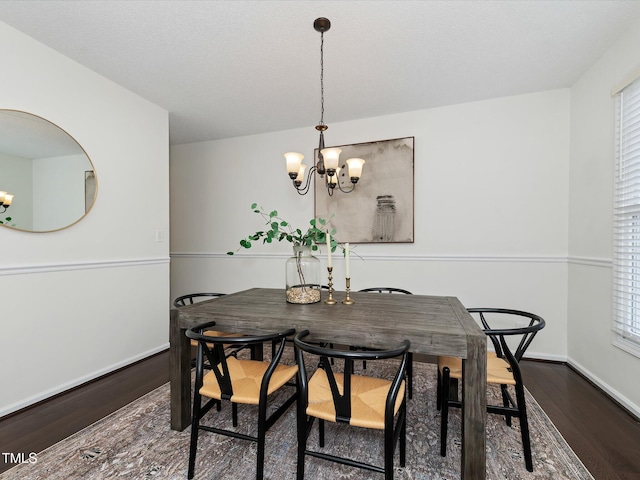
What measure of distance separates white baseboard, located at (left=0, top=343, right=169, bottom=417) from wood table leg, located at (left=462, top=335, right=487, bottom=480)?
8.99 ft

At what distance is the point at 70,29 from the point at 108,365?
255 centimetres

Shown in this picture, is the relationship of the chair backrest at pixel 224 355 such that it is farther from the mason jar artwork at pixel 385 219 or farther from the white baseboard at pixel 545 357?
the white baseboard at pixel 545 357

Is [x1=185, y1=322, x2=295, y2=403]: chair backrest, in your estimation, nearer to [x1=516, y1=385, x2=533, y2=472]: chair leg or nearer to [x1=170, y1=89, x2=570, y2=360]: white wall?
[x1=516, y1=385, x2=533, y2=472]: chair leg

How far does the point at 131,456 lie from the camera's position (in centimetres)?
160

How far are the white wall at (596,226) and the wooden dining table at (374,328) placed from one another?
4.24 feet

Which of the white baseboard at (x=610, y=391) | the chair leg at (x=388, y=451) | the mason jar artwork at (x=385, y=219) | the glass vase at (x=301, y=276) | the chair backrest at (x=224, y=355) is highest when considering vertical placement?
the mason jar artwork at (x=385, y=219)

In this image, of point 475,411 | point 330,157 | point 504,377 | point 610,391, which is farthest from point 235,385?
point 610,391

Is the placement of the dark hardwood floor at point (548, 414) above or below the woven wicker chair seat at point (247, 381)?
below

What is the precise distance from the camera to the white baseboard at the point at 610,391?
1975 mm

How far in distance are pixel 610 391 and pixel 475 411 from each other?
1.69 metres

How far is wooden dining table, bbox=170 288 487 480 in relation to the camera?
1.33m

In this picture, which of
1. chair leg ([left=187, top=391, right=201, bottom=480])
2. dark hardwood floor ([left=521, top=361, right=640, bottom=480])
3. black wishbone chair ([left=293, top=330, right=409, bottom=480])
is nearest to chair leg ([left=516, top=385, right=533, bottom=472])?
dark hardwood floor ([left=521, top=361, right=640, bottom=480])

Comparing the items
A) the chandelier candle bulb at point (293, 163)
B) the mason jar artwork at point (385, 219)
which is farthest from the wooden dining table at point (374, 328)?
the mason jar artwork at point (385, 219)

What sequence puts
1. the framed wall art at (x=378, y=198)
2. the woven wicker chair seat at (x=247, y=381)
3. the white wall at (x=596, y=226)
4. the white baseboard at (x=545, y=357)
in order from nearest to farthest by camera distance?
1. the woven wicker chair seat at (x=247, y=381)
2. the white wall at (x=596, y=226)
3. the white baseboard at (x=545, y=357)
4. the framed wall art at (x=378, y=198)
